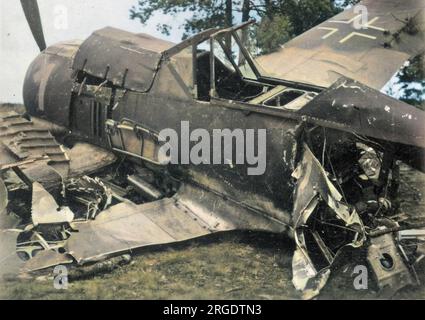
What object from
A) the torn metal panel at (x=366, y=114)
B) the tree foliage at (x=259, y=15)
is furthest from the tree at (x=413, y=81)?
the torn metal panel at (x=366, y=114)

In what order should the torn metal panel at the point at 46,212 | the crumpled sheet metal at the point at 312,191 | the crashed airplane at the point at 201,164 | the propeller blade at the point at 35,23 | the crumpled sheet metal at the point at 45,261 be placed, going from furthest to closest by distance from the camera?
the propeller blade at the point at 35,23
the torn metal panel at the point at 46,212
the crumpled sheet metal at the point at 45,261
the crashed airplane at the point at 201,164
the crumpled sheet metal at the point at 312,191

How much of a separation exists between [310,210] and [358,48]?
5.95m

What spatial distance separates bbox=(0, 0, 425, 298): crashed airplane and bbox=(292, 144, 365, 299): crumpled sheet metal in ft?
0.04

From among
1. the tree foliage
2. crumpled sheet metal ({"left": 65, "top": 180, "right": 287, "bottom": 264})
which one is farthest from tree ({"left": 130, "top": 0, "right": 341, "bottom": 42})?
crumpled sheet metal ({"left": 65, "top": 180, "right": 287, "bottom": 264})

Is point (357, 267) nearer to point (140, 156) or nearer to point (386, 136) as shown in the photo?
point (386, 136)

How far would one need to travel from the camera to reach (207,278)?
528 cm

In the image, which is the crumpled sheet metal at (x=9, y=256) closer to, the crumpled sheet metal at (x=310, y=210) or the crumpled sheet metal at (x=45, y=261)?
the crumpled sheet metal at (x=45, y=261)

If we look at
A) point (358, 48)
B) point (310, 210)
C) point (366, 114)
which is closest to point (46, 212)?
point (310, 210)

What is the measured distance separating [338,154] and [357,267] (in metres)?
1.26

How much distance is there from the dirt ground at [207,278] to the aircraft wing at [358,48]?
4.01m

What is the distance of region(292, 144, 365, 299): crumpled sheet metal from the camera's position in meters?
4.75

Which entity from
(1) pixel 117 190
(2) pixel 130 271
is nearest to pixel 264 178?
(2) pixel 130 271

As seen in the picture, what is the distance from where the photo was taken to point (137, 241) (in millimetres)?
5613

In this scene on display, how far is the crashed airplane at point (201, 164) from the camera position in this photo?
16.3 ft
